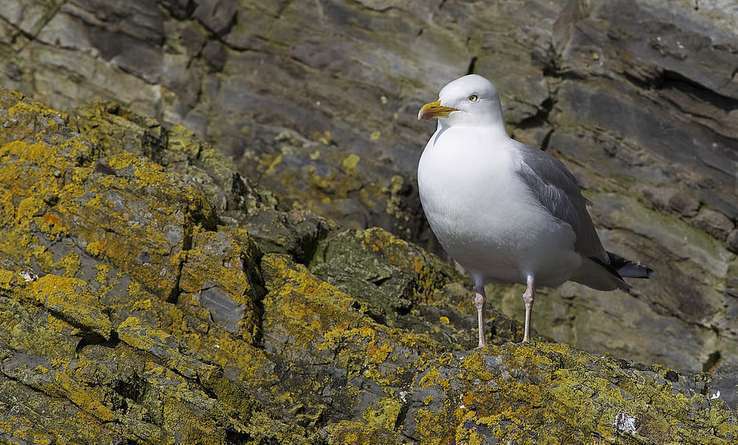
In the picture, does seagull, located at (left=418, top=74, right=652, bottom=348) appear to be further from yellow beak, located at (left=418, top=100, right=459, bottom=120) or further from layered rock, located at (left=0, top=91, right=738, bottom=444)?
layered rock, located at (left=0, top=91, right=738, bottom=444)

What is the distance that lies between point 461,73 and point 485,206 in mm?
4548

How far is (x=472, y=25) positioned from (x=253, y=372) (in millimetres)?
5953

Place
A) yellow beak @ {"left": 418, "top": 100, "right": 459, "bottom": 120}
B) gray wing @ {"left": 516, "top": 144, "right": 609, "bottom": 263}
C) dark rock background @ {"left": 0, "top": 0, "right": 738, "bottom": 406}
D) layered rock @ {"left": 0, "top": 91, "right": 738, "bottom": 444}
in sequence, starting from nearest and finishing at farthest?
layered rock @ {"left": 0, "top": 91, "right": 738, "bottom": 444} < gray wing @ {"left": 516, "top": 144, "right": 609, "bottom": 263} < yellow beak @ {"left": 418, "top": 100, "right": 459, "bottom": 120} < dark rock background @ {"left": 0, "top": 0, "right": 738, "bottom": 406}

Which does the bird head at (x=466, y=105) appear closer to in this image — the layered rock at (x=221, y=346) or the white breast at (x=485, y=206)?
the white breast at (x=485, y=206)

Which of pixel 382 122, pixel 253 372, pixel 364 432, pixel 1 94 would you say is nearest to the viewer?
pixel 364 432

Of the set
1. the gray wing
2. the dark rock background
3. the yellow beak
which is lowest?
the dark rock background

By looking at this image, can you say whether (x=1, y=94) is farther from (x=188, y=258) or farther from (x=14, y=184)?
(x=188, y=258)

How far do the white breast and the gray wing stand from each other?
0.08m

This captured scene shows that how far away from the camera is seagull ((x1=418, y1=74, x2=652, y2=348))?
21.0 ft

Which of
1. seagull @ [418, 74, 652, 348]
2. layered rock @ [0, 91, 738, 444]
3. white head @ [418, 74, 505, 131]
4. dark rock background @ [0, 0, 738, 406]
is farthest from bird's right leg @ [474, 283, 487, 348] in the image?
dark rock background @ [0, 0, 738, 406]

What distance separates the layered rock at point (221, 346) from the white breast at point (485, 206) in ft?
2.27

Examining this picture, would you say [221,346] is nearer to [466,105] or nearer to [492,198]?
[492,198]

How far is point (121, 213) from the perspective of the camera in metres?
6.31

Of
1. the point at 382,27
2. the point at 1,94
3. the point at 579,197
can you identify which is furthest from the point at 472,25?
the point at 1,94
